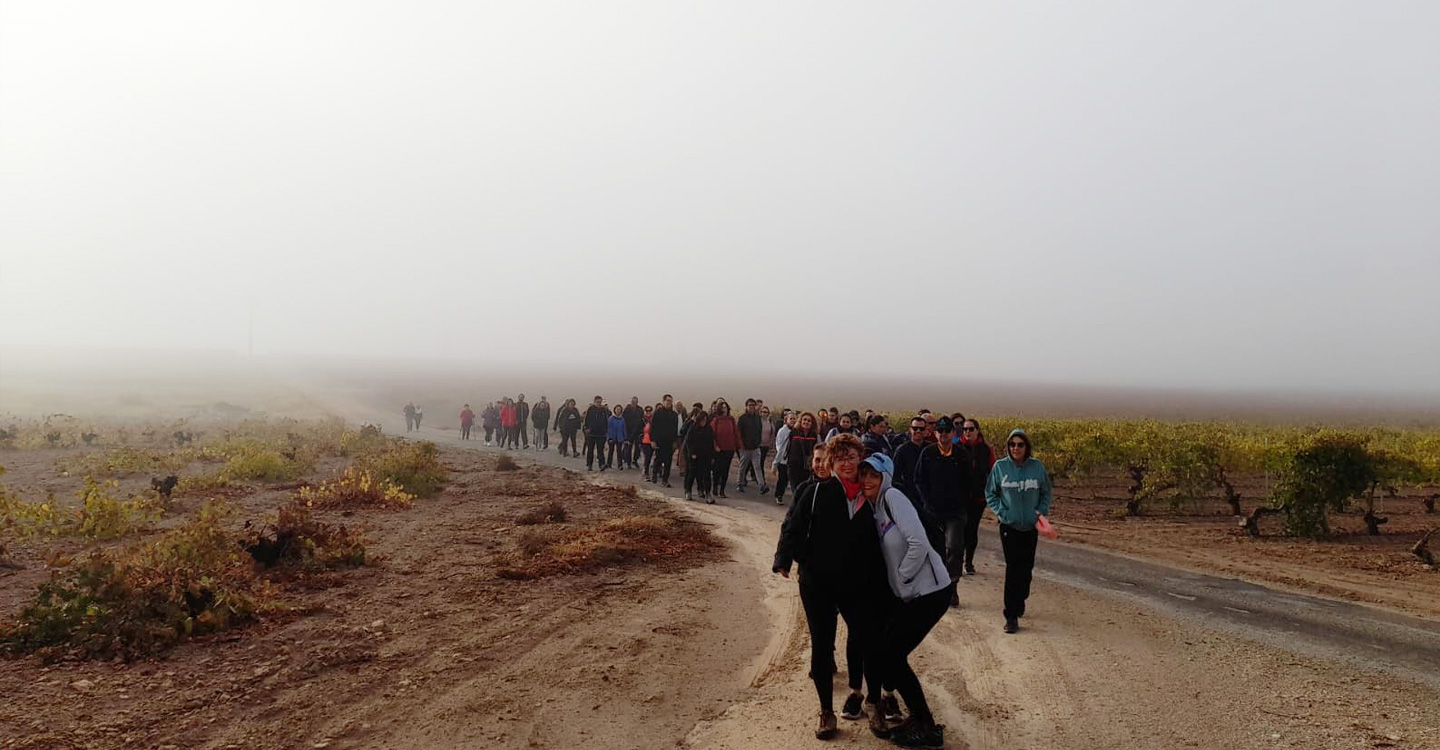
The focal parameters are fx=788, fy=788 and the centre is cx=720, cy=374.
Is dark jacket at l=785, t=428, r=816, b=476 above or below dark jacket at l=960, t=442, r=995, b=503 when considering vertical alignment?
below

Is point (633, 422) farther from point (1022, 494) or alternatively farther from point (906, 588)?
point (906, 588)

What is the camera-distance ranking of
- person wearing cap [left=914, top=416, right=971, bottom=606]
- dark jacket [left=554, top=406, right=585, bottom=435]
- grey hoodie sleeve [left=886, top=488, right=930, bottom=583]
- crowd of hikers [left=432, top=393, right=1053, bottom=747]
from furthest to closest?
dark jacket [left=554, top=406, right=585, bottom=435], person wearing cap [left=914, top=416, right=971, bottom=606], crowd of hikers [left=432, top=393, right=1053, bottom=747], grey hoodie sleeve [left=886, top=488, right=930, bottom=583]

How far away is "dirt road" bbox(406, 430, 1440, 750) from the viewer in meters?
5.08

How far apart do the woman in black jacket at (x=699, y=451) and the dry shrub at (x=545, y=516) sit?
10.4 ft

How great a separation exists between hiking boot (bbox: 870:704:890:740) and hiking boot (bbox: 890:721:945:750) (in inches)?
2.5

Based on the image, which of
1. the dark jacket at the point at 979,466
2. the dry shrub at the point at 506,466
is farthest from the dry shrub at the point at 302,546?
the dry shrub at the point at 506,466

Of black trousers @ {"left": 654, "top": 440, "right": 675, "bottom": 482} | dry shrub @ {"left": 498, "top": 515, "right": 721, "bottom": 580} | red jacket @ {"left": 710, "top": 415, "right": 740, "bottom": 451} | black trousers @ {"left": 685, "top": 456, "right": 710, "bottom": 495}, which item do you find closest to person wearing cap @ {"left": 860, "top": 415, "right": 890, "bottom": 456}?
dry shrub @ {"left": 498, "top": 515, "right": 721, "bottom": 580}

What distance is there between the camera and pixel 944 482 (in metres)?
7.83

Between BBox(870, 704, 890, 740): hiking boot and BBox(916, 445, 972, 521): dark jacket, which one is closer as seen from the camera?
BBox(870, 704, 890, 740): hiking boot

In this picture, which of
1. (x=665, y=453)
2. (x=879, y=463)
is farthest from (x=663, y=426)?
(x=879, y=463)

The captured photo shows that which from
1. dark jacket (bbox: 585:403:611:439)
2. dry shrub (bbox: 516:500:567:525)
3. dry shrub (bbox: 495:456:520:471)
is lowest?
dry shrub (bbox: 495:456:520:471)

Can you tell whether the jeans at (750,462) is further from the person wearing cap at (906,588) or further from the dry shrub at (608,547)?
the person wearing cap at (906,588)

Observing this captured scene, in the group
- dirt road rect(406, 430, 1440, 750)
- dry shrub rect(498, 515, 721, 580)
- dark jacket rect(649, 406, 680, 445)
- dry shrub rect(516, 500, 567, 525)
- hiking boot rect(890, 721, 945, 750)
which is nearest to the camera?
hiking boot rect(890, 721, 945, 750)

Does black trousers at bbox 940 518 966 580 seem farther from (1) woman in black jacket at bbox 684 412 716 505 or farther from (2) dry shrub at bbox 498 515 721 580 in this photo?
(1) woman in black jacket at bbox 684 412 716 505
